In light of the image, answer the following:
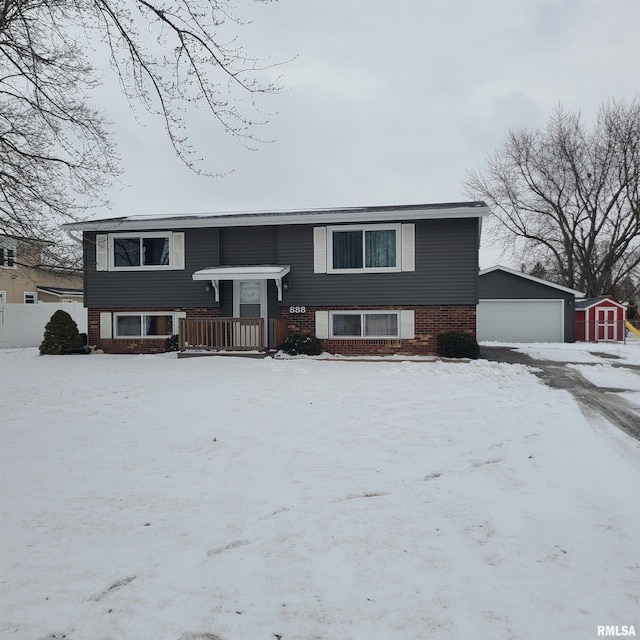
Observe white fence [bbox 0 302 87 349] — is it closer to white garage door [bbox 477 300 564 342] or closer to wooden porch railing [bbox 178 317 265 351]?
wooden porch railing [bbox 178 317 265 351]

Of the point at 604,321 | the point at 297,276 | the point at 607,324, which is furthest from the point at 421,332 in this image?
the point at 607,324

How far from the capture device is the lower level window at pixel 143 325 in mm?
15398

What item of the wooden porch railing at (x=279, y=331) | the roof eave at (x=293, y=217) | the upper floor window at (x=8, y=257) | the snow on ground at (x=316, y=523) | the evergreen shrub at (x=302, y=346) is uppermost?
the roof eave at (x=293, y=217)

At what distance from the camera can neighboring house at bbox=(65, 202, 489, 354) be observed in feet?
45.3

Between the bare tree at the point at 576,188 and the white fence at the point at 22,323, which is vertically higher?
the bare tree at the point at 576,188

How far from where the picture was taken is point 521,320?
22.4 metres

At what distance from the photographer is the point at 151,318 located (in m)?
15.5

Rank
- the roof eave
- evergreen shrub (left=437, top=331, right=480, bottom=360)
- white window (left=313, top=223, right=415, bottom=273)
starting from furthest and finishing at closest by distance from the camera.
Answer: white window (left=313, top=223, right=415, bottom=273), the roof eave, evergreen shrub (left=437, top=331, right=480, bottom=360)

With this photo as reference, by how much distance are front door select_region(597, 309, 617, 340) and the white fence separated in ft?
91.9

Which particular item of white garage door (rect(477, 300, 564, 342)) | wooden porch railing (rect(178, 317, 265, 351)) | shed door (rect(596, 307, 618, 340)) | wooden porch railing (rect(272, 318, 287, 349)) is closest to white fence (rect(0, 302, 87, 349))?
wooden porch railing (rect(178, 317, 265, 351))

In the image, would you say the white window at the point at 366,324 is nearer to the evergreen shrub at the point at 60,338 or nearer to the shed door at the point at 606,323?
the evergreen shrub at the point at 60,338

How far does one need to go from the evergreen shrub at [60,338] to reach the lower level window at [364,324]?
8.83m

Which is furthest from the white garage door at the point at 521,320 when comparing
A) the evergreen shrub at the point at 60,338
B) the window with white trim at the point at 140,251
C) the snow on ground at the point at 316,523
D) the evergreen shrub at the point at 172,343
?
the evergreen shrub at the point at 60,338

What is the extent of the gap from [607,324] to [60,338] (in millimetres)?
25613
